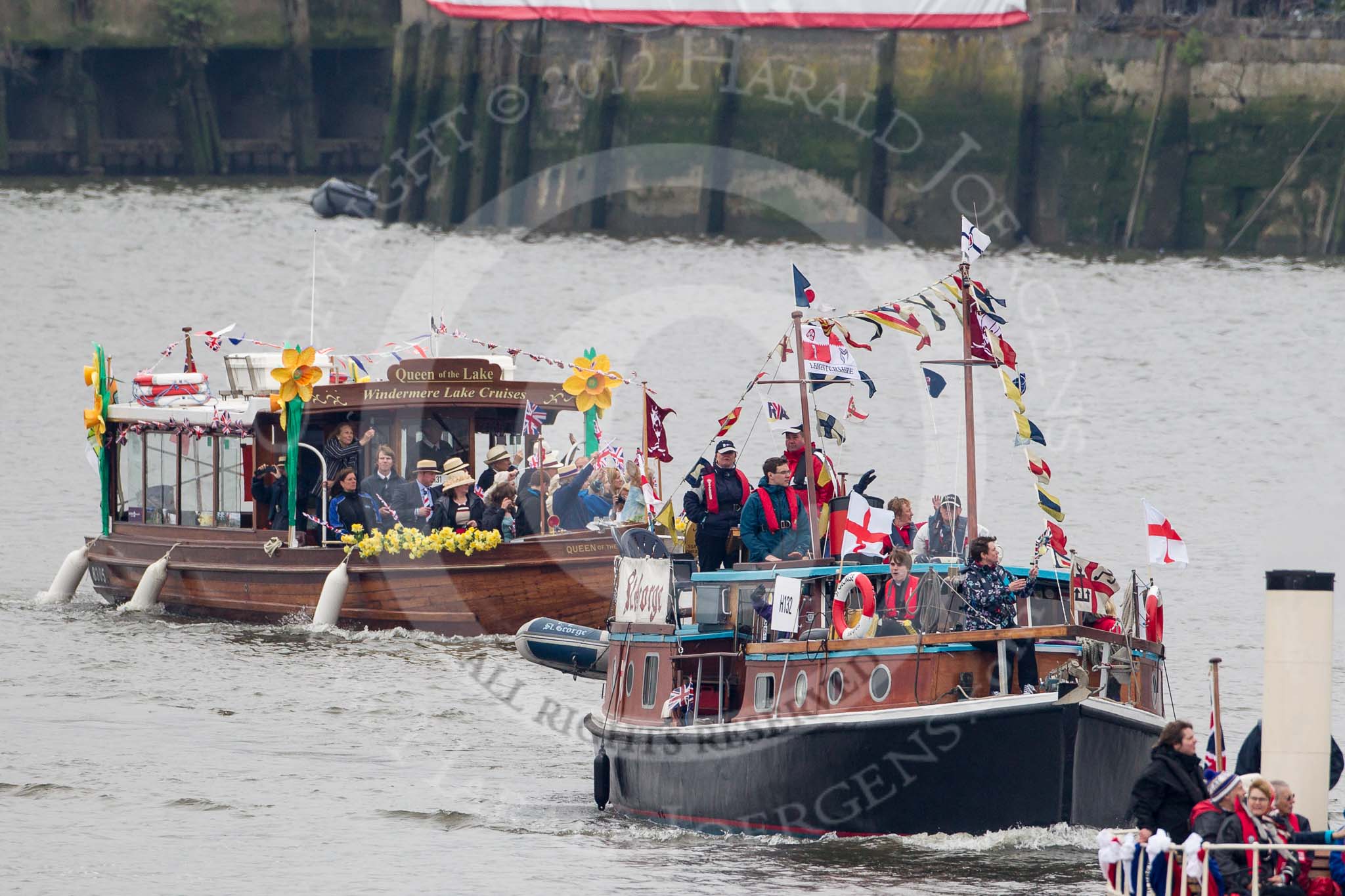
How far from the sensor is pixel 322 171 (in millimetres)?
84688

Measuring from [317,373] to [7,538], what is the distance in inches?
486

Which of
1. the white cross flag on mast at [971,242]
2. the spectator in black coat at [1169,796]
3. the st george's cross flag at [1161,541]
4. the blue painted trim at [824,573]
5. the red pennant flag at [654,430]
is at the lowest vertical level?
the spectator in black coat at [1169,796]

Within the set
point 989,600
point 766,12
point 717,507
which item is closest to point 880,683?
point 989,600

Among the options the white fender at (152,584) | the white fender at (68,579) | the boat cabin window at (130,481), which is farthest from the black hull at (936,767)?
the white fender at (68,579)

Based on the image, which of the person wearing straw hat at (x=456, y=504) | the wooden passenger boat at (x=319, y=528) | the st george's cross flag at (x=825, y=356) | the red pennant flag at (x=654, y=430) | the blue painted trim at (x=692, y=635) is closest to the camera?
the st george's cross flag at (x=825, y=356)

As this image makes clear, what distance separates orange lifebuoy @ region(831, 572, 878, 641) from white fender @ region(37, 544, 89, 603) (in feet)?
59.9

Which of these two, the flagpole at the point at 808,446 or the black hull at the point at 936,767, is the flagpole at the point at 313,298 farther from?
the black hull at the point at 936,767

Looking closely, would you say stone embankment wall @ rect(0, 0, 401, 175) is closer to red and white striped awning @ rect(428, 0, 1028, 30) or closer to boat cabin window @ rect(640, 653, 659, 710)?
red and white striped awning @ rect(428, 0, 1028, 30)

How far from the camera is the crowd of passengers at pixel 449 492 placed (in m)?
29.7

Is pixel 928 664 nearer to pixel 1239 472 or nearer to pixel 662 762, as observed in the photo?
pixel 662 762

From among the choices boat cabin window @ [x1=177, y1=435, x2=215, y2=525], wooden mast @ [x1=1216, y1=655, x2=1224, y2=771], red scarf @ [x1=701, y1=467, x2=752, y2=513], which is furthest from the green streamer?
wooden mast @ [x1=1216, y1=655, x2=1224, y2=771]

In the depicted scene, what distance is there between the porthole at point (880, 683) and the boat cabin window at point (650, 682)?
2762 millimetres

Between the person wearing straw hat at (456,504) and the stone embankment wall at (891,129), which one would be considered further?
the stone embankment wall at (891,129)

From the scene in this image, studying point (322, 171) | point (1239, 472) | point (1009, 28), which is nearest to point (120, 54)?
point (322, 171)
